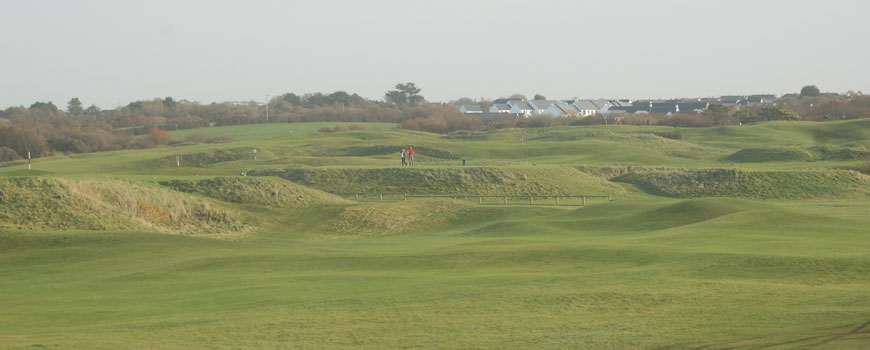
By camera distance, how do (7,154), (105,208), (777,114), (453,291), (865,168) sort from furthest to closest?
(777,114) < (7,154) < (865,168) < (105,208) < (453,291)

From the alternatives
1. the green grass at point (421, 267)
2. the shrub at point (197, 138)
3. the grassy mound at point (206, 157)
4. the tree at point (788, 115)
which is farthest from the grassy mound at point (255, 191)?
the tree at point (788, 115)

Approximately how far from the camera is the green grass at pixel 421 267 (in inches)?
629

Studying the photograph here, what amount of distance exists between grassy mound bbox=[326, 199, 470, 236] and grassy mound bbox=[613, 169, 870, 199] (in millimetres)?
20099

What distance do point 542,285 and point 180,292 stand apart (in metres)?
9.37

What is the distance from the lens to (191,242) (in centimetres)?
3334

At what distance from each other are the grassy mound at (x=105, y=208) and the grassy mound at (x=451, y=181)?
15.6 m

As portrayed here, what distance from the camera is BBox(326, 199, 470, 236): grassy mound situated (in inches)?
1752

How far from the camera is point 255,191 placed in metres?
50.8

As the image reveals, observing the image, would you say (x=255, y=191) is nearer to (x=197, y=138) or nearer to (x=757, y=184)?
(x=757, y=184)

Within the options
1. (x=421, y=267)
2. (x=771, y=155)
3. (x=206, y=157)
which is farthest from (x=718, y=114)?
(x=421, y=267)

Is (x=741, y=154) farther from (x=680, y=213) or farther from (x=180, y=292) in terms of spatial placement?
(x=180, y=292)

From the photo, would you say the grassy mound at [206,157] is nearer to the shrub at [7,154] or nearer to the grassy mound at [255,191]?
the shrub at [7,154]

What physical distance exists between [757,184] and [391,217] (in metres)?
28.7

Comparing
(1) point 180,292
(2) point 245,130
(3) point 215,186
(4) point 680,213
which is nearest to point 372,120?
(2) point 245,130
